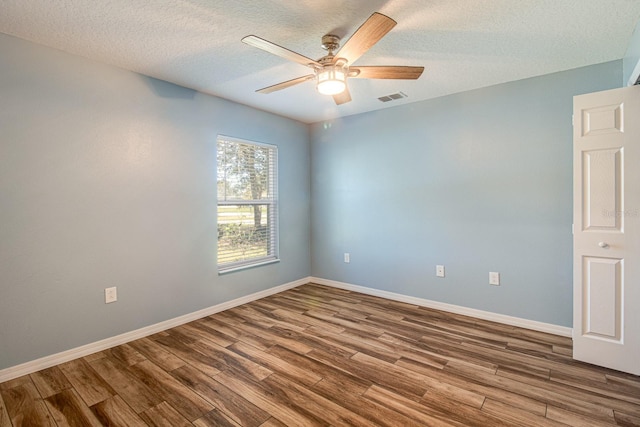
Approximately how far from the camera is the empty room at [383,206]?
1.89m

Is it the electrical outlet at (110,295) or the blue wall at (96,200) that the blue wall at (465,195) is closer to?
the blue wall at (96,200)

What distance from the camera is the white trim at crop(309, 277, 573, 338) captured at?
2818 millimetres

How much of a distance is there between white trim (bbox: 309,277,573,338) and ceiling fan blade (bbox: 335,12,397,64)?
9.16ft

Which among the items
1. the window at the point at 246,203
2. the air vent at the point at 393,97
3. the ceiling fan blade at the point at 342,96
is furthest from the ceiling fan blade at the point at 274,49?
the window at the point at 246,203

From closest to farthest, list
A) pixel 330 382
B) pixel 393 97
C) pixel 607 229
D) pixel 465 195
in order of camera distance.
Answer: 1. pixel 330 382
2. pixel 607 229
3. pixel 465 195
4. pixel 393 97

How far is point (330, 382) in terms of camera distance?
207 centimetres

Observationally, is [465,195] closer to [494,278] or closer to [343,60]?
[494,278]

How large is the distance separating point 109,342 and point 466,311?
3453mm

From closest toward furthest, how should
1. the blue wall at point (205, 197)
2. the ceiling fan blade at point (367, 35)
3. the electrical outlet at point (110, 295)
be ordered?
the ceiling fan blade at point (367, 35) < the blue wall at point (205, 197) < the electrical outlet at point (110, 295)

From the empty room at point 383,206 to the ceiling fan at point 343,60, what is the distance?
0.05 feet

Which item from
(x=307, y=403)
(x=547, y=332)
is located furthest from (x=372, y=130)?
(x=307, y=403)

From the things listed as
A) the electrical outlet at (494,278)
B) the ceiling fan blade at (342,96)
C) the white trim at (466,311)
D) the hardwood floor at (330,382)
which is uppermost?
the ceiling fan blade at (342,96)

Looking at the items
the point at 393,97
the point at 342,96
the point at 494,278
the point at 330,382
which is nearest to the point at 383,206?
the point at 393,97

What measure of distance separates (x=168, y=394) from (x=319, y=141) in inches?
139
